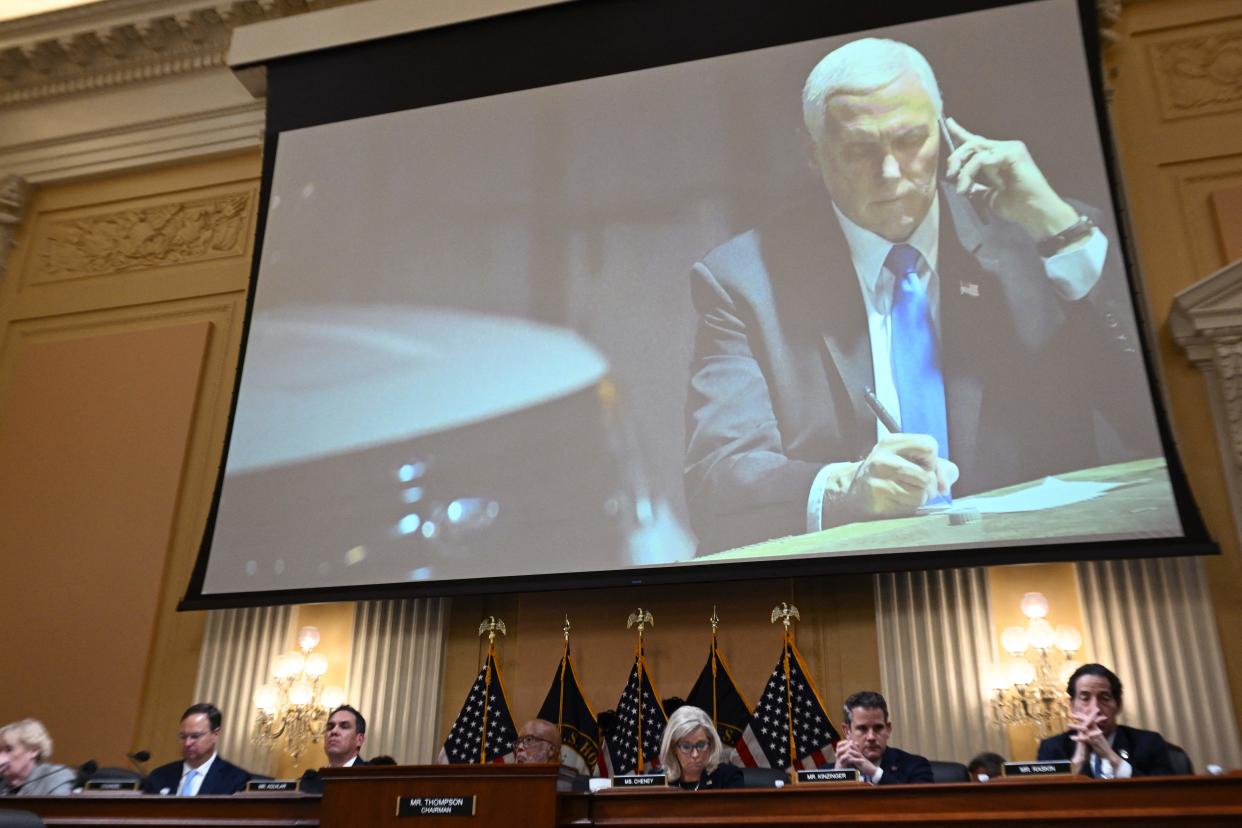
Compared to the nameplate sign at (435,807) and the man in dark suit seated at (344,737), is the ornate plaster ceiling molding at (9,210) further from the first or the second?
the nameplate sign at (435,807)

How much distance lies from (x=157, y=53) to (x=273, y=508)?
419cm

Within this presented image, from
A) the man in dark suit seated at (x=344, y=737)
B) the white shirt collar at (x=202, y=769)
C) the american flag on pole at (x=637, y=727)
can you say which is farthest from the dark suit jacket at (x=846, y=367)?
the white shirt collar at (x=202, y=769)

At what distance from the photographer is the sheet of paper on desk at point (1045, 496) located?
5035 mm

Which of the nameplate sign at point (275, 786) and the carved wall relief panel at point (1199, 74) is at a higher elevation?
the carved wall relief panel at point (1199, 74)

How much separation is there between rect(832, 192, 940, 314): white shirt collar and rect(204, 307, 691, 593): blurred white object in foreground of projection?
4.76 ft

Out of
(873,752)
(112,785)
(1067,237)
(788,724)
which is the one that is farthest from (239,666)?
(1067,237)

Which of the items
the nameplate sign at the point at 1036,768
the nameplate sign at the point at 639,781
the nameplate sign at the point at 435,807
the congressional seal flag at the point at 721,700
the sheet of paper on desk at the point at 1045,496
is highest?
the sheet of paper on desk at the point at 1045,496

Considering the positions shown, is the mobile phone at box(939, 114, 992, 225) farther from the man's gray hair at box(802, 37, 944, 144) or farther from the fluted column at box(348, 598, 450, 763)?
the fluted column at box(348, 598, 450, 763)

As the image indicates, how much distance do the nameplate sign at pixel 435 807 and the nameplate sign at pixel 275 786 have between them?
2.13 ft

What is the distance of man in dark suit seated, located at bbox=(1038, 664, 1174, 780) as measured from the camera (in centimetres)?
381

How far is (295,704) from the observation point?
20.3 feet

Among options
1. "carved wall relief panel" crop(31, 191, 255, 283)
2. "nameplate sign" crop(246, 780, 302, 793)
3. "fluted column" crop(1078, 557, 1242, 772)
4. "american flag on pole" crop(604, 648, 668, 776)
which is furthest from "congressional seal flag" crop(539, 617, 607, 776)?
"carved wall relief panel" crop(31, 191, 255, 283)

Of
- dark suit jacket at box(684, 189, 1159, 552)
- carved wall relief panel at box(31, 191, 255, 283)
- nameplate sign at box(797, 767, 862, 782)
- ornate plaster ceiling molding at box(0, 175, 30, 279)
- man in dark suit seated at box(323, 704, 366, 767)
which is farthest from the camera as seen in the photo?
ornate plaster ceiling molding at box(0, 175, 30, 279)

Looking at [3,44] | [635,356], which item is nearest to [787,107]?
[635,356]
